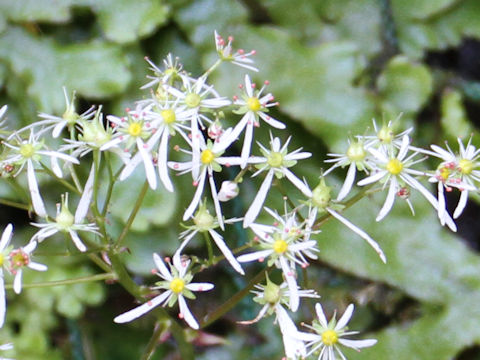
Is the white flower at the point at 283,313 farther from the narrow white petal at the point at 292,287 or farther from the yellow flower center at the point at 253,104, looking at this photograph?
the yellow flower center at the point at 253,104

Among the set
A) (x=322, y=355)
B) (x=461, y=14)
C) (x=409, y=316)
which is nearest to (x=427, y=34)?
(x=461, y=14)

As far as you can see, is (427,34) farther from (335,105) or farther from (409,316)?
(409,316)

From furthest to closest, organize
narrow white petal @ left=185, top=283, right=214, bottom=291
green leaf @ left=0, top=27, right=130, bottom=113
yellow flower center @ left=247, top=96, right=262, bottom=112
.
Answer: green leaf @ left=0, top=27, right=130, bottom=113 → yellow flower center @ left=247, top=96, right=262, bottom=112 → narrow white petal @ left=185, top=283, right=214, bottom=291

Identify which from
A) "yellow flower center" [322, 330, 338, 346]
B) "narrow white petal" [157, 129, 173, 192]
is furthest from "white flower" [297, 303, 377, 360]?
"narrow white petal" [157, 129, 173, 192]

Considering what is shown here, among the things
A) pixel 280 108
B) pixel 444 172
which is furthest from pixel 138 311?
pixel 280 108

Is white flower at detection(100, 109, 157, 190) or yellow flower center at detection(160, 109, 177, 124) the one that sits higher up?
yellow flower center at detection(160, 109, 177, 124)

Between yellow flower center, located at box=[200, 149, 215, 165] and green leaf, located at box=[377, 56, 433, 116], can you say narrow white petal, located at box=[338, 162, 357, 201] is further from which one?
green leaf, located at box=[377, 56, 433, 116]

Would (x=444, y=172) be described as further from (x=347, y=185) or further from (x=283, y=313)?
(x=283, y=313)

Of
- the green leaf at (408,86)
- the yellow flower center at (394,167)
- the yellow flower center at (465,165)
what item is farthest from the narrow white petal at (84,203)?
the green leaf at (408,86)
